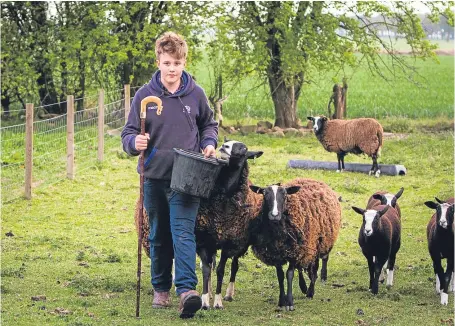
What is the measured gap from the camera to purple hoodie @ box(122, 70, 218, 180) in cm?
795

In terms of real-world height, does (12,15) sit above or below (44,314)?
above

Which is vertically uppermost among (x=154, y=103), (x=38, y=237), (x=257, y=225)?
(x=154, y=103)

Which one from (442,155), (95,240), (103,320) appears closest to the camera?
(103,320)

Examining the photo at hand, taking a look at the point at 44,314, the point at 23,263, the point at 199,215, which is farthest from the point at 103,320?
the point at 23,263

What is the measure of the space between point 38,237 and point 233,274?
13.6 ft

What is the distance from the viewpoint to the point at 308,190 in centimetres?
991

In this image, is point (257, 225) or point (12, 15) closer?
point (257, 225)

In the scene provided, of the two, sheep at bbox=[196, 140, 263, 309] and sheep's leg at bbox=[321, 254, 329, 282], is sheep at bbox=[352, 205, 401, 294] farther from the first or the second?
sheep at bbox=[196, 140, 263, 309]

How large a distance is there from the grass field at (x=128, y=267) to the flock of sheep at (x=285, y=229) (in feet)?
0.97

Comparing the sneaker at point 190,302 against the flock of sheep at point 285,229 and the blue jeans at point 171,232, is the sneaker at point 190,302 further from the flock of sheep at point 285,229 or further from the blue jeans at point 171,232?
the flock of sheep at point 285,229

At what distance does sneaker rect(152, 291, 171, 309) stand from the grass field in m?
0.13

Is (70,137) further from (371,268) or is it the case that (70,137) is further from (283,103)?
(283,103)

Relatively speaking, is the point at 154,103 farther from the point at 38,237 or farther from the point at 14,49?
the point at 14,49

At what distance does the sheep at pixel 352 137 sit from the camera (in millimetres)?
19641
